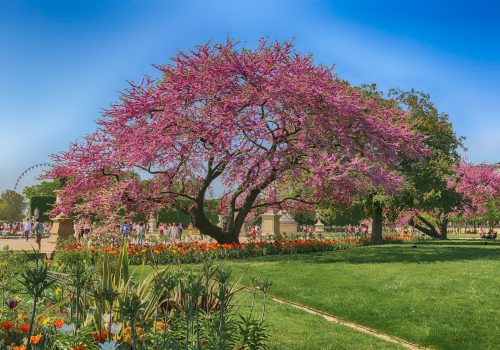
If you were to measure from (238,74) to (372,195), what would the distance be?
12.8m

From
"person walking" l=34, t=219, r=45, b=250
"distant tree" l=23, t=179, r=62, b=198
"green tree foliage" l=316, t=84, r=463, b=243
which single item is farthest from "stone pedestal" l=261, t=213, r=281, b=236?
"distant tree" l=23, t=179, r=62, b=198

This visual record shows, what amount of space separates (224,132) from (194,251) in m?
4.40

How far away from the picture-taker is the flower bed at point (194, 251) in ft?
46.5

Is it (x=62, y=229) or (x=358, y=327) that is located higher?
(x=62, y=229)

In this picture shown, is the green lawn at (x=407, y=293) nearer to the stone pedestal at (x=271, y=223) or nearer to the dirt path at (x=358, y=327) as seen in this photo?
the dirt path at (x=358, y=327)

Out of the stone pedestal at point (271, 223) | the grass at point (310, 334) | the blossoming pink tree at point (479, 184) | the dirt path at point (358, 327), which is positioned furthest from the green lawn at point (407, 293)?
the blossoming pink tree at point (479, 184)

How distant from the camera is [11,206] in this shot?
103 meters

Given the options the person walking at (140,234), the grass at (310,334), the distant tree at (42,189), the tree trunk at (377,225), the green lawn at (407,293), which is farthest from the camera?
the distant tree at (42,189)

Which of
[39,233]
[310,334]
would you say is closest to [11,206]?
[39,233]

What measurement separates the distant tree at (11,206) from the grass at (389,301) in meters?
99.9

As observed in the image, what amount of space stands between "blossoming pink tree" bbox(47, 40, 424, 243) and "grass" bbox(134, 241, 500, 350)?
4286 mm

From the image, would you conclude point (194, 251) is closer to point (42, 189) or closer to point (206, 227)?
point (206, 227)

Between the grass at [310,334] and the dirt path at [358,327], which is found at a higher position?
the grass at [310,334]

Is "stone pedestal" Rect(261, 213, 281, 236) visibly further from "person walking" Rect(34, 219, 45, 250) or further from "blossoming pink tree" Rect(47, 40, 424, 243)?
"person walking" Rect(34, 219, 45, 250)
